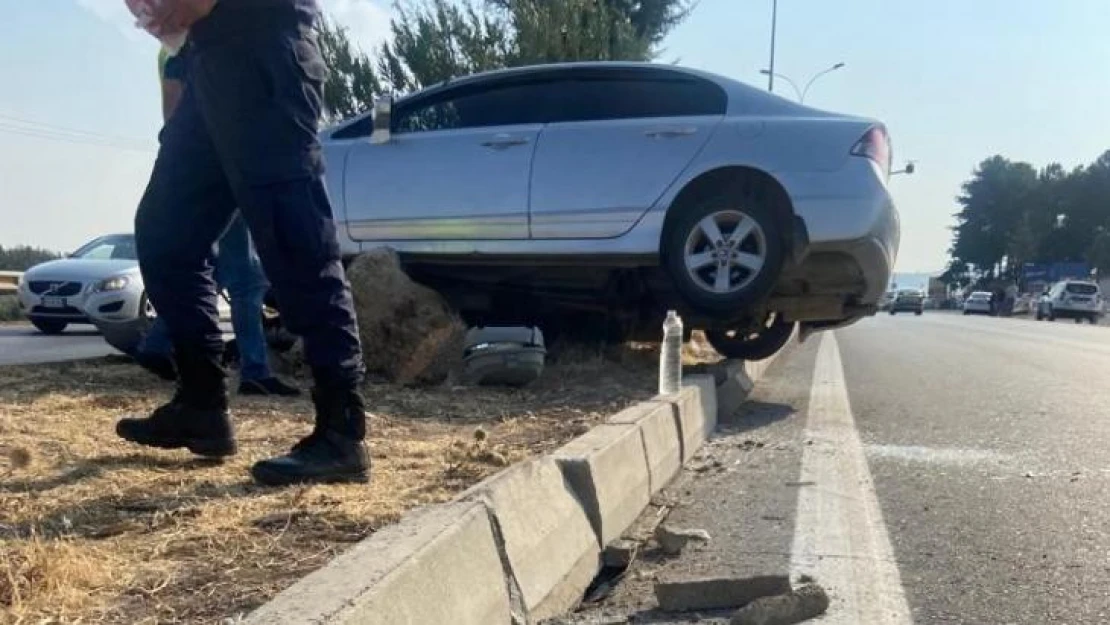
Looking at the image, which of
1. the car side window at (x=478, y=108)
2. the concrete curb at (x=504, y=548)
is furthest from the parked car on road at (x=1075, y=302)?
the concrete curb at (x=504, y=548)

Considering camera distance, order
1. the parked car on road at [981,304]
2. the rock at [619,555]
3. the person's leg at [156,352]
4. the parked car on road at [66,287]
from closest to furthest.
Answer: the rock at [619,555] < the person's leg at [156,352] < the parked car on road at [66,287] < the parked car on road at [981,304]

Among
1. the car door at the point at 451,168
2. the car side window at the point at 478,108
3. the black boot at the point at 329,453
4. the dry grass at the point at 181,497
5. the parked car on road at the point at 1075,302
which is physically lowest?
the parked car on road at the point at 1075,302

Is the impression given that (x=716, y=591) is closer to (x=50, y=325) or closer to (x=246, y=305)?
(x=246, y=305)

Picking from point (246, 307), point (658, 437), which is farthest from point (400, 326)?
point (658, 437)

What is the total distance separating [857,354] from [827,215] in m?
7.71

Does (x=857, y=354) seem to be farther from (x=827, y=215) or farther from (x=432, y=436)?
(x=432, y=436)

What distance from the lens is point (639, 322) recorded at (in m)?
7.05

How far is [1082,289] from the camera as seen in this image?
4519cm

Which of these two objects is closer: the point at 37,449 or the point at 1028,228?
the point at 37,449

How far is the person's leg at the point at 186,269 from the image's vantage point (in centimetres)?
337

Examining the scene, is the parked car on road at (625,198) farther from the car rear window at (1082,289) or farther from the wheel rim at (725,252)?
the car rear window at (1082,289)

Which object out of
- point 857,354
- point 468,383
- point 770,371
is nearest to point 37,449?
point 468,383

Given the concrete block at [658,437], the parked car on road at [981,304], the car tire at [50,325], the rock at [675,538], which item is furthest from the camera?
the parked car on road at [981,304]

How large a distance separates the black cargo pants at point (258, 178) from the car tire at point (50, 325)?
36.9 ft
